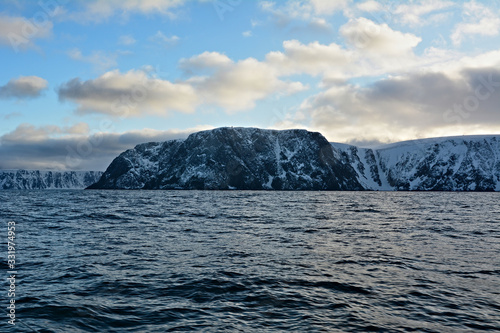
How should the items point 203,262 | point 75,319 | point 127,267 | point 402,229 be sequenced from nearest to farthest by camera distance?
point 75,319, point 127,267, point 203,262, point 402,229

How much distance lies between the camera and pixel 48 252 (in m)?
24.0

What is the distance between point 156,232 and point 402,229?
26841 mm

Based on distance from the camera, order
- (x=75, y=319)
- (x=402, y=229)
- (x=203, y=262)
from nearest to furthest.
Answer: (x=75, y=319), (x=203, y=262), (x=402, y=229)

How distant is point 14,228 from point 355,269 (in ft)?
115

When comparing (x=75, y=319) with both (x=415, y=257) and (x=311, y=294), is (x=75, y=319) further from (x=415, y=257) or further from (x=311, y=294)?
(x=415, y=257)

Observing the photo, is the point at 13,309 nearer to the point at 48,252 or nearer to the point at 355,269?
the point at 48,252

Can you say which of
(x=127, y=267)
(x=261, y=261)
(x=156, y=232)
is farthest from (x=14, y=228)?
(x=261, y=261)

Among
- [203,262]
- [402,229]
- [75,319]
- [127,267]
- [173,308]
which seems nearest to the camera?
[75,319]

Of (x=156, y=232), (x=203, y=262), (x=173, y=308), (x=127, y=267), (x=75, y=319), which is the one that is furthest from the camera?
(x=156, y=232)

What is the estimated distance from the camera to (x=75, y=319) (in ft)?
40.4

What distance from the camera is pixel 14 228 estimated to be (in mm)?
36500

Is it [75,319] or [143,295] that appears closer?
[75,319]

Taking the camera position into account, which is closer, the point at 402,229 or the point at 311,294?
the point at 311,294

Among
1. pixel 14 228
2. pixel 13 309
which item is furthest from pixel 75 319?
pixel 14 228
